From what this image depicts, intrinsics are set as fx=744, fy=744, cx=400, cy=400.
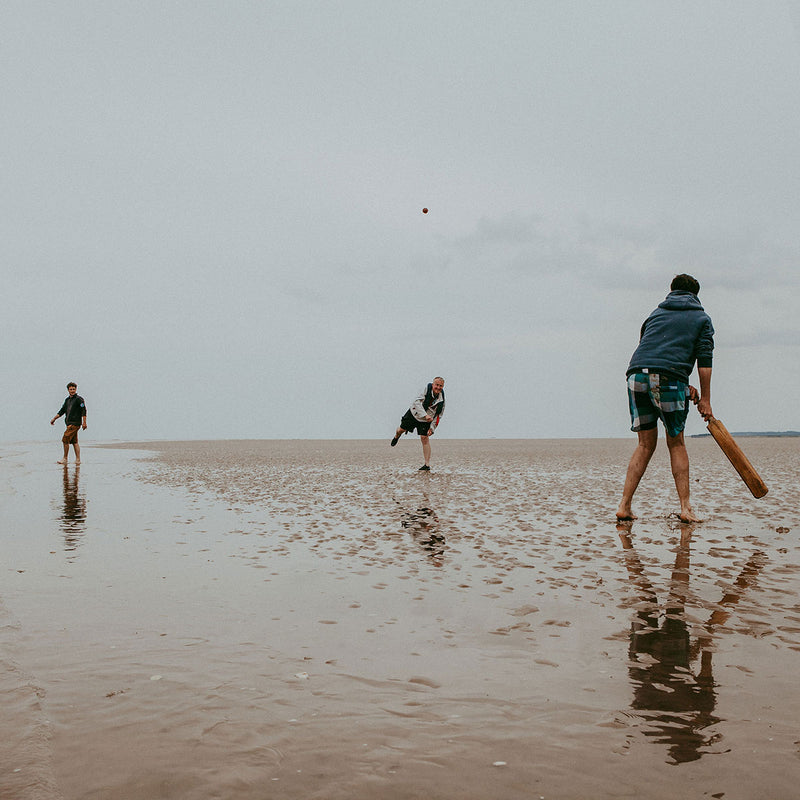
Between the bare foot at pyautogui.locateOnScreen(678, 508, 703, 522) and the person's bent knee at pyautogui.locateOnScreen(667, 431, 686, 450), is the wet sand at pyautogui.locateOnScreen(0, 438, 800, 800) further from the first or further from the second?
the person's bent knee at pyautogui.locateOnScreen(667, 431, 686, 450)

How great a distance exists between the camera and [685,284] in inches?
327

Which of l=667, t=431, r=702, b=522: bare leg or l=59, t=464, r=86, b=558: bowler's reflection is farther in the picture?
l=667, t=431, r=702, b=522: bare leg

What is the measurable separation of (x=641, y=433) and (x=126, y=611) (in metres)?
5.94

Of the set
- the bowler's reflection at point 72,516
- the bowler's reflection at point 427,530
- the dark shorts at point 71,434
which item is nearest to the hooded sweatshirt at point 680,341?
the bowler's reflection at point 427,530

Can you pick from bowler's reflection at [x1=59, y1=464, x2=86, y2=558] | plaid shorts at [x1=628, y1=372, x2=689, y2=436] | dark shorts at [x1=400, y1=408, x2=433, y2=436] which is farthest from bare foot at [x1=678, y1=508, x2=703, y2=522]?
dark shorts at [x1=400, y1=408, x2=433, y2=436]

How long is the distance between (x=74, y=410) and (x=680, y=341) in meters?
18.4

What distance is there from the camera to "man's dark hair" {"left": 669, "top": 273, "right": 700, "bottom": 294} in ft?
27.2

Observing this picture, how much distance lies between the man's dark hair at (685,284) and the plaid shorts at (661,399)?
3.60ft

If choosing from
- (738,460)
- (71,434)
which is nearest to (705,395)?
(738,460)

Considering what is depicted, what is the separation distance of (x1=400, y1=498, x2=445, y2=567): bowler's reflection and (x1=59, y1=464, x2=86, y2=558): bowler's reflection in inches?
123

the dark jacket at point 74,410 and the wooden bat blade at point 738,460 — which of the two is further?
the dark jacket at point 74,410

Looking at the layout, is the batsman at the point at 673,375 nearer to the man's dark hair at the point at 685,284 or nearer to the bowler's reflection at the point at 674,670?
the man's dark hair at the point at 685,284

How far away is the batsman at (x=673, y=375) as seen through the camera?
794 cm

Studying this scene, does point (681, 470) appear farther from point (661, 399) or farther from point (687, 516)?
point (661, 399)
